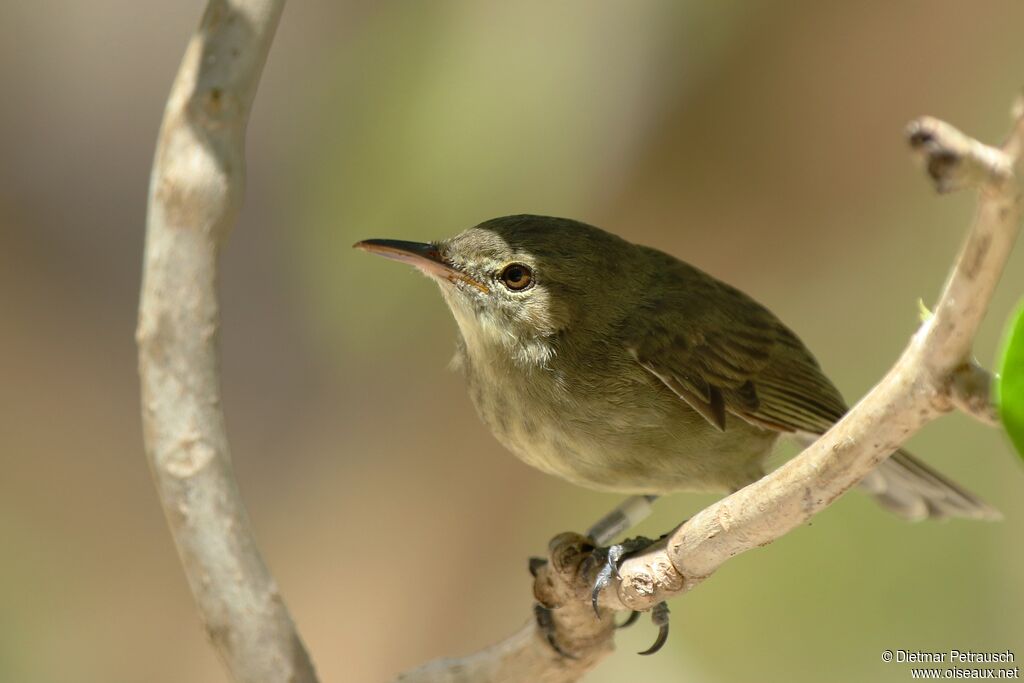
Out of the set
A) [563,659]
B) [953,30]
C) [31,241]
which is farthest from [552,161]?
[31,241]

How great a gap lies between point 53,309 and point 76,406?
28.9 inches

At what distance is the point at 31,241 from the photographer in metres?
8.08

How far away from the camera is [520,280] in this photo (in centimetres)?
334

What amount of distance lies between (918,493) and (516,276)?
1.60 metres

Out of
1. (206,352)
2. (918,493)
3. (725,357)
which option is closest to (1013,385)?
(725,357)

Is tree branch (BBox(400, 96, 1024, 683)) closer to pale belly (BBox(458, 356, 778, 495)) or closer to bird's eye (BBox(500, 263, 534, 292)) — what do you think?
pale belly (BBox(458, 356, 778, 495))

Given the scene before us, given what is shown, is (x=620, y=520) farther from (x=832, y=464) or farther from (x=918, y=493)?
(x=832, y=464)

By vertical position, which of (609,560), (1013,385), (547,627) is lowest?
(547,627)

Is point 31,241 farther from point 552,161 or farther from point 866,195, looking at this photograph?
point 866,195

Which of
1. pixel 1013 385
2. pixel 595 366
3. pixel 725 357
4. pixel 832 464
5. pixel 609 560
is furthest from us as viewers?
pixel 725 357

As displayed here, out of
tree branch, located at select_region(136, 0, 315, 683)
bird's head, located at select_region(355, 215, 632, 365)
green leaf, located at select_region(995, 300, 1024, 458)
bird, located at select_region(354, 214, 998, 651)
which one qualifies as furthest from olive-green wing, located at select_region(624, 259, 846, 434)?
green leaf, located at select_region(995, 300, 1024, 458)

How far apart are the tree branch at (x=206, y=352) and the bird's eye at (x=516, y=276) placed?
80 cm

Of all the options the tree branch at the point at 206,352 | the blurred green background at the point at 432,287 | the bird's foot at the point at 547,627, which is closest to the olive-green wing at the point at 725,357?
the bird's foot at the point at 547,627

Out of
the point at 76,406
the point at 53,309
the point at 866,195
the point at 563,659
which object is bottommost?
the point at 563,659
